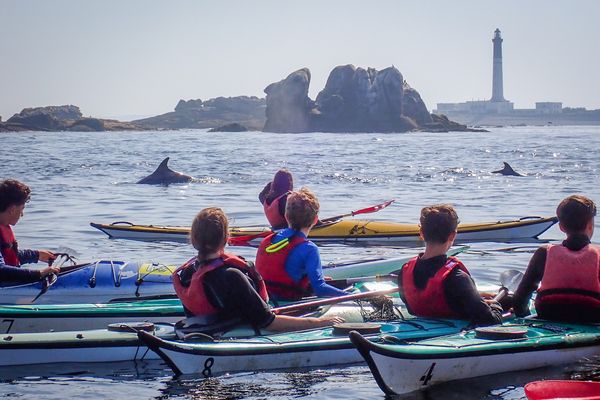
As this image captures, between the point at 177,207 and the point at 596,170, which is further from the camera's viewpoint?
the point at 596,170

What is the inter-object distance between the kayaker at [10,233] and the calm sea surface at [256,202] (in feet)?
5.97

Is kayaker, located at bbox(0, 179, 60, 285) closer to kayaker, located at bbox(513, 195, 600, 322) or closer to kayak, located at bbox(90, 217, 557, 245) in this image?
kayaker, located at bbox(513, 195, 600, 322)

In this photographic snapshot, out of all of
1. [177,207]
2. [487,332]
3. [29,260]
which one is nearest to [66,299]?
[29,260]

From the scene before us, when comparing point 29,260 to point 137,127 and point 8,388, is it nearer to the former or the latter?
point 8,388

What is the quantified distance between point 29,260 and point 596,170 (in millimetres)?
28689

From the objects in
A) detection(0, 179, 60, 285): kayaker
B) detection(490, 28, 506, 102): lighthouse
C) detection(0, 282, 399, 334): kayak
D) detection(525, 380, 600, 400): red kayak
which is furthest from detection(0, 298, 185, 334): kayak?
detection(490, 28, 506, 102): lighthouse

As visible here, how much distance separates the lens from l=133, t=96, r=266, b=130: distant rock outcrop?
Result: 14812 centimetres

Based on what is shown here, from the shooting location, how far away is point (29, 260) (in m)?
9.30

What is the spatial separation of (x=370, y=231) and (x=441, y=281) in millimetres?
8505

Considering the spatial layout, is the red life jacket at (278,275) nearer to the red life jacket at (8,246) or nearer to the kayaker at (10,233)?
the kayaker at (10,233)

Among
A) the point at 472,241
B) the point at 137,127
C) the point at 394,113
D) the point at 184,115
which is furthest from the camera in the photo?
the point at 184,115

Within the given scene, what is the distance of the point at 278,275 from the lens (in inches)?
307

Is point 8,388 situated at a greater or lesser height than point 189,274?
lesser

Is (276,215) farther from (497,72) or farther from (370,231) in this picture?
(497,72)
